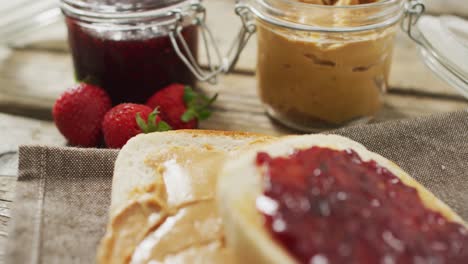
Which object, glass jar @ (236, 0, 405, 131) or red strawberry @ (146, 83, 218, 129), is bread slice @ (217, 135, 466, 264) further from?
red strawberry @ (146, 83, 218, 129)

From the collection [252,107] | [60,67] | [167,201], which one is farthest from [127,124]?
[60,67]

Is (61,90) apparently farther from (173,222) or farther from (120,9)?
(173,222)

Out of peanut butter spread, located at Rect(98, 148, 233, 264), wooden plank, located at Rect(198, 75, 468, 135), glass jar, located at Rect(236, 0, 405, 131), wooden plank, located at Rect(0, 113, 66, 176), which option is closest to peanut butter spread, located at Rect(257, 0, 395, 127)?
glass jar, located at Rect(236, 0, 405, 131)

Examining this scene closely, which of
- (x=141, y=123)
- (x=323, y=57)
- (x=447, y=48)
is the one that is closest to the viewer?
(x=141, y=123)

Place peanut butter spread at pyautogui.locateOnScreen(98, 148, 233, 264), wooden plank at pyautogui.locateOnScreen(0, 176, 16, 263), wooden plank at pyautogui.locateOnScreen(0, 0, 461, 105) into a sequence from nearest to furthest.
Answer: peanut butter spread at pyautogui.locateOnScreen(98, 148, 233, 264), wooden plank at pyautogui.locateOnScreen(0, 176, 16, 263), wooden plank at pyautogui.locateOnScreen(0, 0, 461, 105)

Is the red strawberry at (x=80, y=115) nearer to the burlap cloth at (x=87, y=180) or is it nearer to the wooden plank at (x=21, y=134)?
the wooden plank at (x=21, y=134)

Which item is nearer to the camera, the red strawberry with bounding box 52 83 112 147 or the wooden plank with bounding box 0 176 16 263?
the wooden plank with bounding box 0 176 16 263
